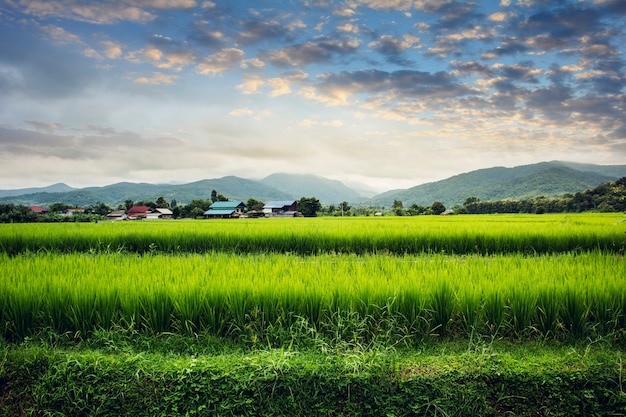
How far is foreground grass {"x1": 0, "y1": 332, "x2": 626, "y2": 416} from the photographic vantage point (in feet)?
9.22

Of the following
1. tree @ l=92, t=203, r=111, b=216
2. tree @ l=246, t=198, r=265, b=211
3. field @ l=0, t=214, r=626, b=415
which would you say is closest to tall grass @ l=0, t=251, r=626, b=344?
field @ l=0, t=214, r=626, b=415

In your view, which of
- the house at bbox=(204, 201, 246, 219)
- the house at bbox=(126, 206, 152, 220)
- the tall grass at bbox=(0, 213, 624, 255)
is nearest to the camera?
the tall grass at bbox=(0, 213, 624, 255)

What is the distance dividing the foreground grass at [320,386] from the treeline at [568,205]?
32113mm

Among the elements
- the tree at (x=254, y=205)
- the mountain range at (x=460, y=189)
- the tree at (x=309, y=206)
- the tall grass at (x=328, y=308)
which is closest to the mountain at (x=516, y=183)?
the mountain range at (x=460, y=189)

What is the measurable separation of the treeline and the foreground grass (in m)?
32.1

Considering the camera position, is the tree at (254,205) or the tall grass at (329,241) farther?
the tree at (254,205)

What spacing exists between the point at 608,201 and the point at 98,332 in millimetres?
43625

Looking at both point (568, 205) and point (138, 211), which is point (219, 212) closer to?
point (138, 211)

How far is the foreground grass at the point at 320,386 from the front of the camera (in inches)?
111

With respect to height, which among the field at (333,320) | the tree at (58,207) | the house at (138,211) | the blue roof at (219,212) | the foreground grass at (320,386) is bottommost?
the foreground grass at (320,386)

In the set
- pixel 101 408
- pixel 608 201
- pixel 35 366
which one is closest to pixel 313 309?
pixel 101 408

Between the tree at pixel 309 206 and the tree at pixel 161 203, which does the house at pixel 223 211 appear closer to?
the tree at pixel 309 206

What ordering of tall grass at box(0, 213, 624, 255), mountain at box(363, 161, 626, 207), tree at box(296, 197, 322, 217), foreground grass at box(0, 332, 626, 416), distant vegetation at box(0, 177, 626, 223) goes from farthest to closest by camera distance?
mountain at box(363, 161, 626, 207) → tree at box(296, 197, 322, 217) → distant vegetation at box(0, 177, 626, 223) → tall grass at box(0, 213, 624, 255) → foreground grass at box(0, 332, 626, 416)

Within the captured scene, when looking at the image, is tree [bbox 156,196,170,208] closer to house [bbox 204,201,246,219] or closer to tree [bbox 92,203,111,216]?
house [bbox 204,201,246,219]
